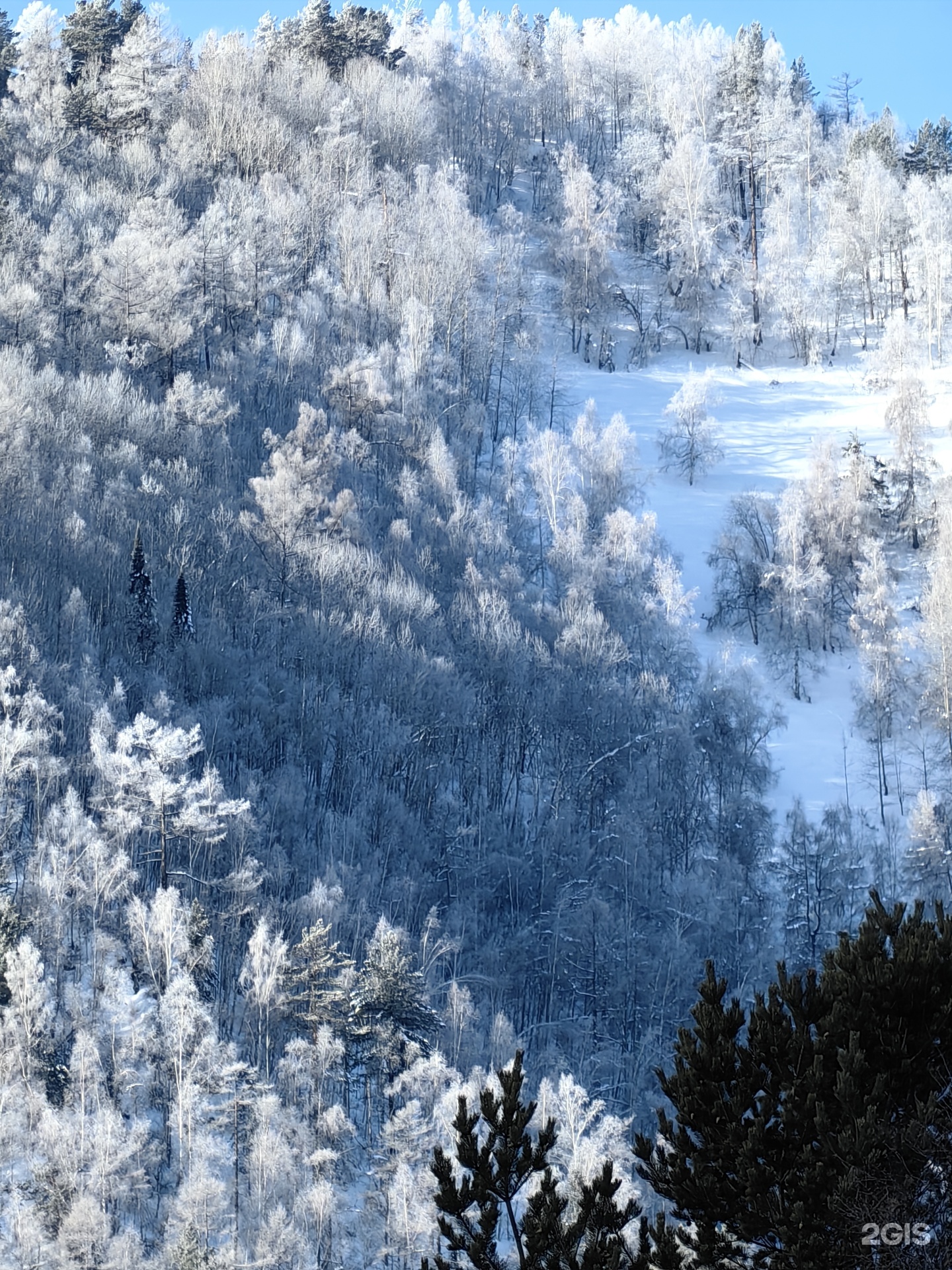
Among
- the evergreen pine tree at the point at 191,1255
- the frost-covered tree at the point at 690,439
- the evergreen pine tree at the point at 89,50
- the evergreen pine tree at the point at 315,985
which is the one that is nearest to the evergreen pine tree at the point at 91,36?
the evergreen pine tree at the point at 89,50

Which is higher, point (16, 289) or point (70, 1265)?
point (16, 289)

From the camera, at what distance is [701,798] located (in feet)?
143

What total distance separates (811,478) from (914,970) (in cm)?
4531

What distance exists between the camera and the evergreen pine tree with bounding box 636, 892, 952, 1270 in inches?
313

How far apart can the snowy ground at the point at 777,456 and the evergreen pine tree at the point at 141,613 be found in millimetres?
20993

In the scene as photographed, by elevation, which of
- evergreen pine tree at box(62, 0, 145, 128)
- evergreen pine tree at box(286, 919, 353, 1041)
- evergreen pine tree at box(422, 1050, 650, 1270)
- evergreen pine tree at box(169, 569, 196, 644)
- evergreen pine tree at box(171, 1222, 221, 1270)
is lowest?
evergreen pine tree at box(171, 1222, 221, 1270)

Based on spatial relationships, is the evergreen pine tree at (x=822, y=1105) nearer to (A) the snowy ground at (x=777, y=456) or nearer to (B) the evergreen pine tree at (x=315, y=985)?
(B) the evergreen pine tree at (x=315, y=985)

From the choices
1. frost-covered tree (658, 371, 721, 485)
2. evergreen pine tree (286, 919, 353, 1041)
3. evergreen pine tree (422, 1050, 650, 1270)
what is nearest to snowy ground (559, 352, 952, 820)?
frost-covered tree (658, 371, 721, 485)

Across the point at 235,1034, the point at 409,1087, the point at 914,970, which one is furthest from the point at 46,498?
the point at 914,970

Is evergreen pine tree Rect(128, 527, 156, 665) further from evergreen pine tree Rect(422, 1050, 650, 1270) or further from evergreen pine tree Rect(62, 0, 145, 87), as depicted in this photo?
evergreen pine tree Rect(62, 0, 145, 87)

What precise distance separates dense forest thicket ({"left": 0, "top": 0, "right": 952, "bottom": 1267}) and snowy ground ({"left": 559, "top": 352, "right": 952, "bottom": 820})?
1.09m

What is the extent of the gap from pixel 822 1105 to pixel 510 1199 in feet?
7.19

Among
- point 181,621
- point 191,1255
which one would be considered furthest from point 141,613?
point 191,1255

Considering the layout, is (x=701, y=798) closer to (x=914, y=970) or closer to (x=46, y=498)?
(x=46, y=498)
